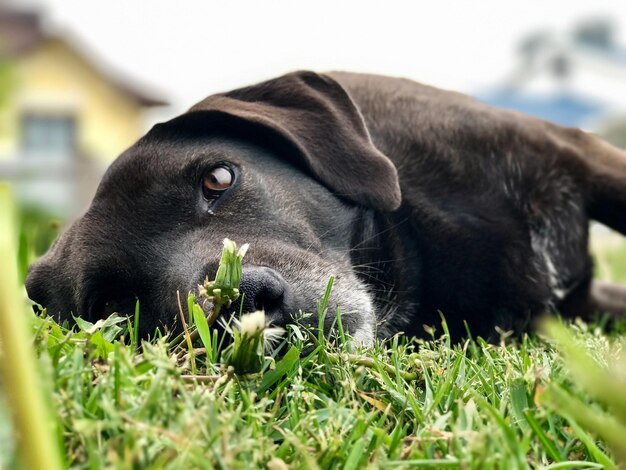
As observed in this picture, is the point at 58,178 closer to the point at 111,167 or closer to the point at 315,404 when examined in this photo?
the point at 111,167

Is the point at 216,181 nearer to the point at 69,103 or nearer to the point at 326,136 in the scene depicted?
the point at 326,136

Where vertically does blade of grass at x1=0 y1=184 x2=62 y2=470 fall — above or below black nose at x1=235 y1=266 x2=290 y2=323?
above

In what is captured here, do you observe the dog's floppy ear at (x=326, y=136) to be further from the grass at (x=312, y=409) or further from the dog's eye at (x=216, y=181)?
the grass at (x=312, y=409)

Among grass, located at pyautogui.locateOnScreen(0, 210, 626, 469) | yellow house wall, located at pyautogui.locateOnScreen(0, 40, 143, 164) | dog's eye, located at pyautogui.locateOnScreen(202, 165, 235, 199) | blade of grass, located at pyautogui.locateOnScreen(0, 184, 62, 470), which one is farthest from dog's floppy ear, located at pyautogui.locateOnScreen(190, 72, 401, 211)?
yellow house wall, located at pyautogui.locateOnScreen(0, 40, 143, 164)

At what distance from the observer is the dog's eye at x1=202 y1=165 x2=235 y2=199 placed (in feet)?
8.75

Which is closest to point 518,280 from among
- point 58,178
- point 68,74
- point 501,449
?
point 501,449

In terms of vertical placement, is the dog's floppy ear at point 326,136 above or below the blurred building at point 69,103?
above

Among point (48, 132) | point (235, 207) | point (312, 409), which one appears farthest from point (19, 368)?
point (48, 132)

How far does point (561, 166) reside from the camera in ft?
10.6

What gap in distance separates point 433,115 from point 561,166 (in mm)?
581

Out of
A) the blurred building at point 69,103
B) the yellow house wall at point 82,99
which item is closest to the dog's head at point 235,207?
the blurred building at point 69,103

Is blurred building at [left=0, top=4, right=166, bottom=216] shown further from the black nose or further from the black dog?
the black nose

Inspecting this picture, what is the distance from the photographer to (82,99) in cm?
2447

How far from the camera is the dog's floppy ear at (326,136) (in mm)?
2881
